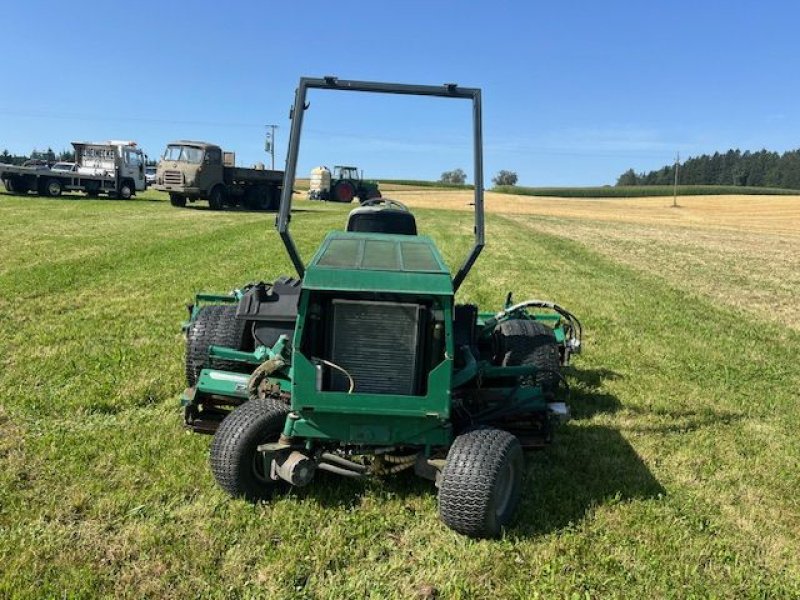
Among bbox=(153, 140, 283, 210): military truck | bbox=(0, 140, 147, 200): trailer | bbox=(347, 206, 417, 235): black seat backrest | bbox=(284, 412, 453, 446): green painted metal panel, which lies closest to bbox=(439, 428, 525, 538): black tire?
bbox=(284, 412, 453, 446): green painted metal panel

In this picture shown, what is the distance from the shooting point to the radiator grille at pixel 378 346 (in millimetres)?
3453

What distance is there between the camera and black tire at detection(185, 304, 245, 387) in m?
4.65

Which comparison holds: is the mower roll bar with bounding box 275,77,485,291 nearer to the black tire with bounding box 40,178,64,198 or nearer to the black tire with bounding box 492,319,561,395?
the black tire with bounding box 492,319,561,395

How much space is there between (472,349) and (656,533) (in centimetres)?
165

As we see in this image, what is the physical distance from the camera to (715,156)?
117 metres

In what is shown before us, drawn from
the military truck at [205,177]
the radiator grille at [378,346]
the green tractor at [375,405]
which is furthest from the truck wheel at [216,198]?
the radiator grille at [378,346]

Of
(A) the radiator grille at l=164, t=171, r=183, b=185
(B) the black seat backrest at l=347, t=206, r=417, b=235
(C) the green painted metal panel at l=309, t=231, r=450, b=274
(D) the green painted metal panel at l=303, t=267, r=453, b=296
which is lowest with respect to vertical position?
(D) the green painted metal panel at l=303, t=267, r=453, b=296

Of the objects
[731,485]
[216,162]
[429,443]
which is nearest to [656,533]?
[731,485]

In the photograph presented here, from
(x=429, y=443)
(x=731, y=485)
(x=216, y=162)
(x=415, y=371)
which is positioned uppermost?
(x=216, y=162)

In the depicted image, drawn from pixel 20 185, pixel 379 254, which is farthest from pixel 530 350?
pixel 20 185

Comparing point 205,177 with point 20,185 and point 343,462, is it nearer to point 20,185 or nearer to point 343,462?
point 20,185

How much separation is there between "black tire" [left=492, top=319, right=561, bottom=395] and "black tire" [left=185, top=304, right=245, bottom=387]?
1865 millimetres

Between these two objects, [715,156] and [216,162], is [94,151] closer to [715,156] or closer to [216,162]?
[216,162]

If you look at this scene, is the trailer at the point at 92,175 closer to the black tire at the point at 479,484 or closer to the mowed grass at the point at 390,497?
the mowed grass at the point at 390,497
